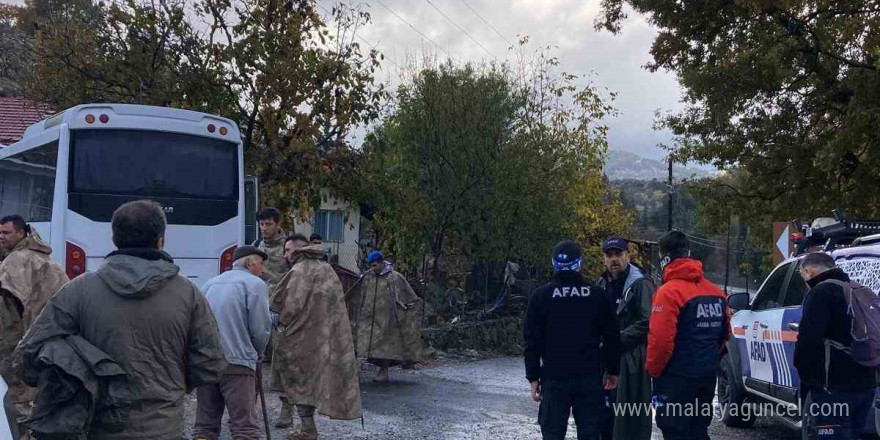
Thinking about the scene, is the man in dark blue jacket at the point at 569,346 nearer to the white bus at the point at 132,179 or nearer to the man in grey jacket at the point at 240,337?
the man in grey jacket at the point at 240,337

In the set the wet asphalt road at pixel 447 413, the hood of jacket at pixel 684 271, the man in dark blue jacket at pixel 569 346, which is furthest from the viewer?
the wet asphalt road at pixel 447 413

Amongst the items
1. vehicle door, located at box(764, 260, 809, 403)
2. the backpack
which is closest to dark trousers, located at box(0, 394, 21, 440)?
the backpack

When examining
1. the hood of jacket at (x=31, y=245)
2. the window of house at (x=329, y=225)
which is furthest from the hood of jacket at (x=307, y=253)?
the window of house at (x=329, y=225)

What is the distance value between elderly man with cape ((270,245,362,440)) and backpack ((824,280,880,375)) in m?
4.04

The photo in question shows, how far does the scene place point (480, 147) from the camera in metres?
18.1

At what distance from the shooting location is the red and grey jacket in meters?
6.24

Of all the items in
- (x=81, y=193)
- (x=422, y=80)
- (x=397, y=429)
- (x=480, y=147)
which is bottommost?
(x=397, y=429)

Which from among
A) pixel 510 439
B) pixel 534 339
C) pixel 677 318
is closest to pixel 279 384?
pixel 510 439

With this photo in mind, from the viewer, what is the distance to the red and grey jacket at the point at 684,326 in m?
6.24

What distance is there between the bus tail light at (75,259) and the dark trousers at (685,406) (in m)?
→ 8.16

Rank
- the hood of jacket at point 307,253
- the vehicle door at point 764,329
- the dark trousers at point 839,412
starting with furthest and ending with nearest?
the vehicle door at point 764,329, the hood of jacket at point 307,253, the dark trousers at point 839,412

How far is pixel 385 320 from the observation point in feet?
42.3

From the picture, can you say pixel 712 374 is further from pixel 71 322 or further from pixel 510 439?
pixel 71 322

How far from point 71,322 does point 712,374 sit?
4.17 metres
